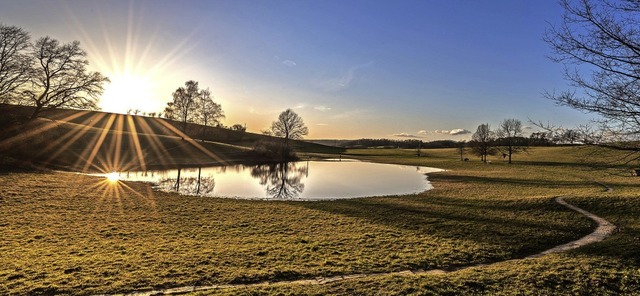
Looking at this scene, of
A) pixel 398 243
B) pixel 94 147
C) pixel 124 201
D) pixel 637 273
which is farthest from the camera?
pixel 94 147

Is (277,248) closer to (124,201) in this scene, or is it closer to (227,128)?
(124,201)

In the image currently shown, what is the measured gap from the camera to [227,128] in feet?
399

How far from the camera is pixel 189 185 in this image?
96.9ft

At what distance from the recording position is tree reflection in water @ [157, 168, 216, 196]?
26.1 meters

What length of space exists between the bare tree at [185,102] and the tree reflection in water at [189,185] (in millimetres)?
35907

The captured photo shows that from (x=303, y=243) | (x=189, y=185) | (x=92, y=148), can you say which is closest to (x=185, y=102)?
(x=92, y=148)

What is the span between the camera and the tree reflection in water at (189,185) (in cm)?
2608

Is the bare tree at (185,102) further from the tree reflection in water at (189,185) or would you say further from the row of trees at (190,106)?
the tree reflection in water at (189,185)

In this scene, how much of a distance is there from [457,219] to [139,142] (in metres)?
56.8

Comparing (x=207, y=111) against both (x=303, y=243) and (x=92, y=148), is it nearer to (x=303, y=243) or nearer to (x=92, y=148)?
(x=92, y=148)

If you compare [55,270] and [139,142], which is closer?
[55,270]

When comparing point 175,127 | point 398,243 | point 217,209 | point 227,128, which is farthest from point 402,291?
point 227,128

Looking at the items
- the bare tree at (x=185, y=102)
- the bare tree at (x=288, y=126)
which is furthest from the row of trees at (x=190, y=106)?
the bare tree at (x=288, y=126)

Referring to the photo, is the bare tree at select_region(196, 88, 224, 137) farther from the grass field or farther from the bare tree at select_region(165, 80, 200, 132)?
the grass field
